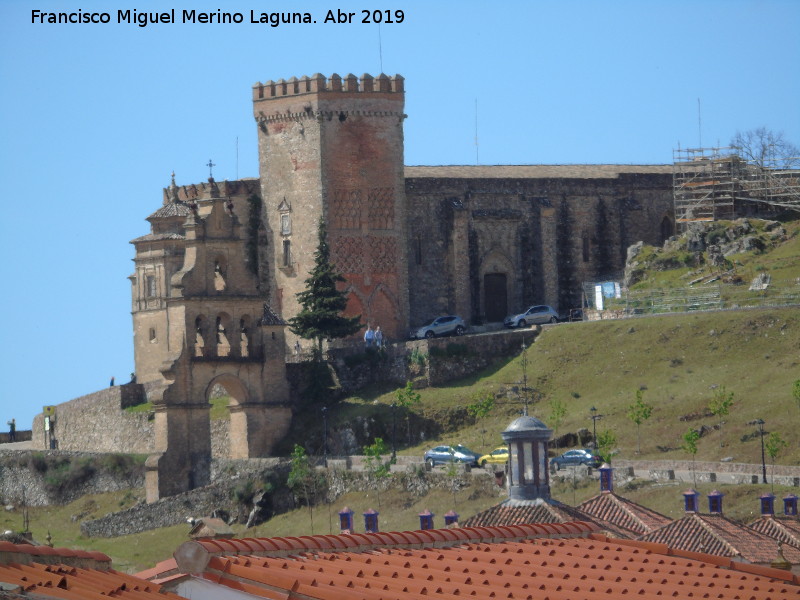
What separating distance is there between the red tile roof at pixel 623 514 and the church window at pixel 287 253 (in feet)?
122

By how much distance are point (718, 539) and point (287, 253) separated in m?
42.5

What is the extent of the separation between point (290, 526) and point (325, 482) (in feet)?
10.3

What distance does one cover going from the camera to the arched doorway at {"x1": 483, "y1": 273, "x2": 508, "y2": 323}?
84.2 meters

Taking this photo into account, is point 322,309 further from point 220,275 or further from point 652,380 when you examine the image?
point 652,380

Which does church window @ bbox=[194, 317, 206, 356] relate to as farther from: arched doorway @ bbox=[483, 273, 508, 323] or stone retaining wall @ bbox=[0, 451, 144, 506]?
arched doorway @ bbox=[483, 273, 508, 323]

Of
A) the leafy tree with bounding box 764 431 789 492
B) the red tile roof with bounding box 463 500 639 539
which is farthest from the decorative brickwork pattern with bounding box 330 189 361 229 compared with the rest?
the red tile roof with bounding box 463 500 639 539

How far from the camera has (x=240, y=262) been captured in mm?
73875

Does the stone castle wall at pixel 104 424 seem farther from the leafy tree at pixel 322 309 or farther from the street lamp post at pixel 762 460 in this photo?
the street lamp post at pixel 762 460

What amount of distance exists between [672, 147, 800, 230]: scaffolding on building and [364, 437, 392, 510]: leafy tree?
2285cm

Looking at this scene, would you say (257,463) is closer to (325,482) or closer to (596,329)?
(325,482)

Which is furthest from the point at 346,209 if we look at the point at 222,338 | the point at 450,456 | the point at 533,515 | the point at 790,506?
the point at 533,515

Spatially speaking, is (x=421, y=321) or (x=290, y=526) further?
(x=421, y=321)

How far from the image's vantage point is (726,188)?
282 feet

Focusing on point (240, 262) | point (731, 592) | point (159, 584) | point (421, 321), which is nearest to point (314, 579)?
point (159, 584)
